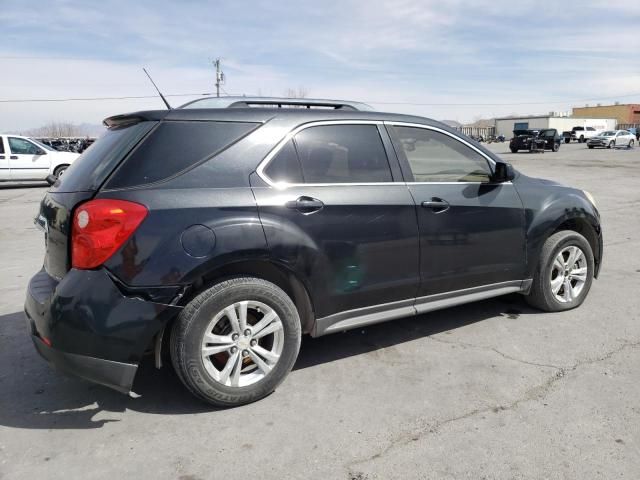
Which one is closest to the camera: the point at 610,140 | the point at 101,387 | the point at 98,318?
the point at 98,318

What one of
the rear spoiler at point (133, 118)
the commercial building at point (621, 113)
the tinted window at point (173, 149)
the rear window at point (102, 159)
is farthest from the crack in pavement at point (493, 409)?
the commercial building at point (621, 113)

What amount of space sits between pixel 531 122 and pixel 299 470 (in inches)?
3529

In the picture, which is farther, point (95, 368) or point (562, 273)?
point (562, 273)

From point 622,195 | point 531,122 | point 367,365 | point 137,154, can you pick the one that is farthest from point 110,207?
point 531,122

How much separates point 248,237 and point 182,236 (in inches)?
14.2

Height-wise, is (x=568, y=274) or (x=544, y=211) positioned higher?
(x=544, y=211)

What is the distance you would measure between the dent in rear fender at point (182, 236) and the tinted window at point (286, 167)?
0.83 ft

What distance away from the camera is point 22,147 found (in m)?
16.3

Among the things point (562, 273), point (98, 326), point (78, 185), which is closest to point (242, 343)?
point (98, 326)

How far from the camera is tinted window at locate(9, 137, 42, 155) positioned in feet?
52.9

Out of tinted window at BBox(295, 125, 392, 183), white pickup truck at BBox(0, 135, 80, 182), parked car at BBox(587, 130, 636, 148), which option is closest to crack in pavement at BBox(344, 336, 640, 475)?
tinted window at BBox(295, 125, 392, 183)

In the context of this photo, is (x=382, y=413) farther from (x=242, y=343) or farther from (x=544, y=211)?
(x=544, y=211)

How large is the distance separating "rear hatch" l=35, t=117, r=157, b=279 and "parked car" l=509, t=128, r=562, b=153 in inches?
1501

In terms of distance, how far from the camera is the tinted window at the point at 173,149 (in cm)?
281
